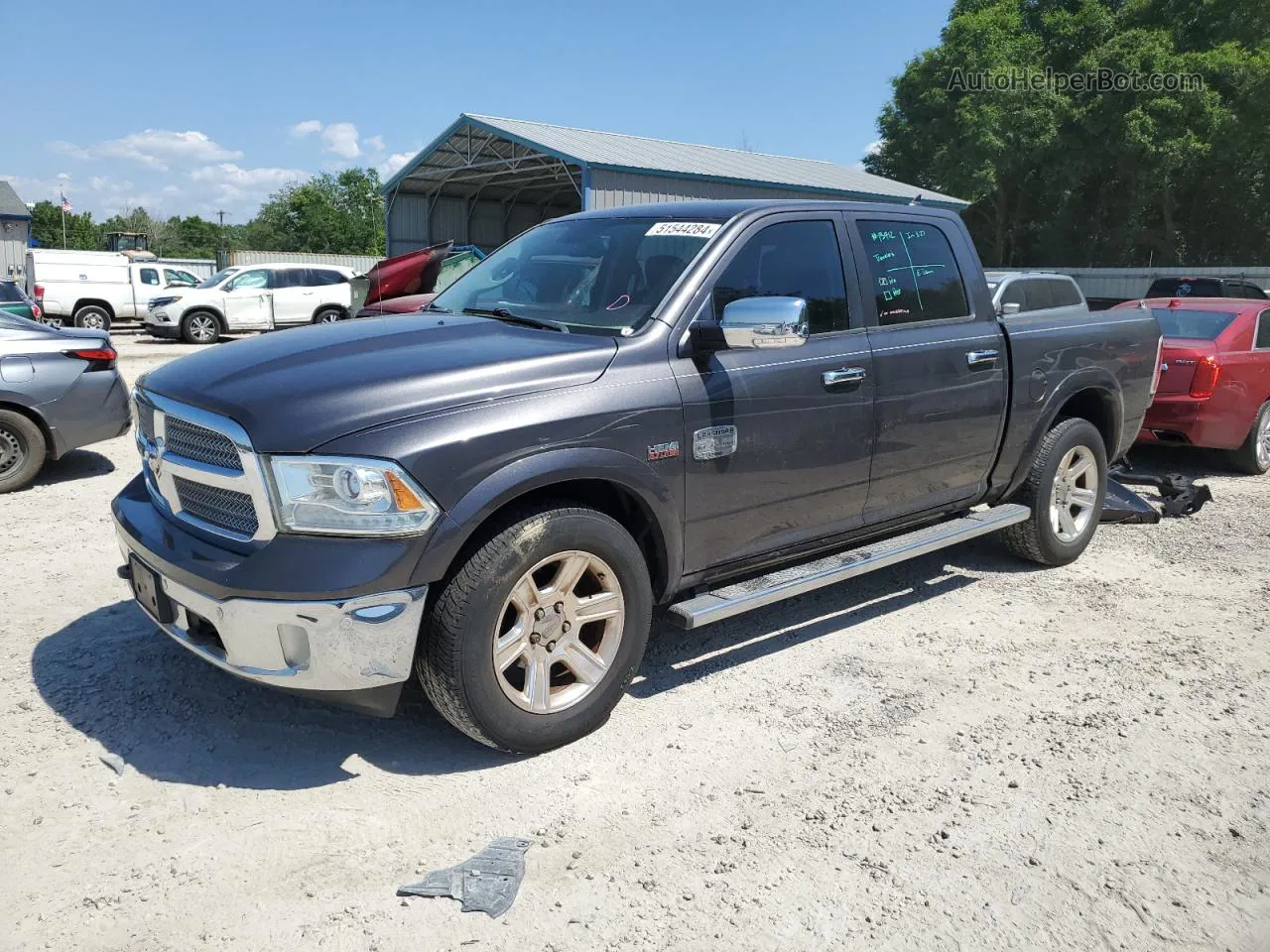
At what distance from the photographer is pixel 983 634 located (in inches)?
186

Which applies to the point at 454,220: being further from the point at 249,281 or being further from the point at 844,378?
the point at 844,378

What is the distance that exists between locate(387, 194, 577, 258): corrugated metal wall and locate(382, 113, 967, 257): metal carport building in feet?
0.11

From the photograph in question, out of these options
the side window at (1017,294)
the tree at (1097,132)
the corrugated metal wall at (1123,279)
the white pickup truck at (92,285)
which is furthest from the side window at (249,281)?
the tree at (1097,132)

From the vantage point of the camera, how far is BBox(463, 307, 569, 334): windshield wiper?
3.84 metres

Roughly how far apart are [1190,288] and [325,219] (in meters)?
75.7

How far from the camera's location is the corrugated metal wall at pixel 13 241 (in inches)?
1709

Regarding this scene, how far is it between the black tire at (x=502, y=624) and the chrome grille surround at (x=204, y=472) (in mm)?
634

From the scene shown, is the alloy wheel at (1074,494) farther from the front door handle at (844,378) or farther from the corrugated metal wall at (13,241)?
the corrugated metal wall at (13,241)

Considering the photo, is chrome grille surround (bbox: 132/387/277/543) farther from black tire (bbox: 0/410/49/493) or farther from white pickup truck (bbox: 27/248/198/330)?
white pickup truck (bbox: 27/248/198/330)

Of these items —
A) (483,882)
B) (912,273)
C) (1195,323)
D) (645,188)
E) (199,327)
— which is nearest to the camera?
(483,882)

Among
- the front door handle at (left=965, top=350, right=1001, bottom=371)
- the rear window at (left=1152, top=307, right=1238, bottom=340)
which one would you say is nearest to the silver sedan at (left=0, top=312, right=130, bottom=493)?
the front door handle at (left=965, top=350, right=1001, bottom=371)

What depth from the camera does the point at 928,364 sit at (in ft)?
15.0

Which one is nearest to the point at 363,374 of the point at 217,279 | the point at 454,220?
the point at 217,279

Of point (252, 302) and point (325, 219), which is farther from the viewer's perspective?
point (325, 219)
